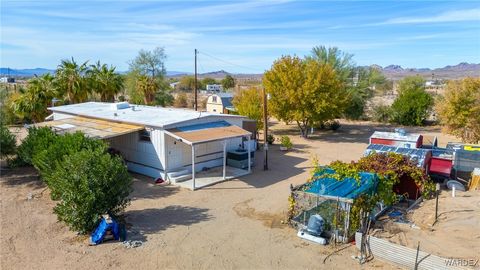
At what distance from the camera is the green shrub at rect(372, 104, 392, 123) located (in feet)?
132

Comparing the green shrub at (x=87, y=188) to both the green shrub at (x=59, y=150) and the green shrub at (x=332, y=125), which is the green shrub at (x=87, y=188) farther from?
the green shrub at (x=332, y=125)

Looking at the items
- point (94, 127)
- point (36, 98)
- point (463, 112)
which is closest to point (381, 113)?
point (463, 112)

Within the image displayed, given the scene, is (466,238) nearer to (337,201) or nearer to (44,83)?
(337,201)

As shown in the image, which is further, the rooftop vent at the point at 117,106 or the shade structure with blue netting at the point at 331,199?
the rooftop vent at the point at 117,106

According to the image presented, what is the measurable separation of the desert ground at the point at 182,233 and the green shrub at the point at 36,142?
1.38 meters

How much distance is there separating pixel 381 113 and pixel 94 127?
32030mm

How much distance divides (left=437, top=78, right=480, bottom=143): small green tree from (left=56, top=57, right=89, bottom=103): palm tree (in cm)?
2740

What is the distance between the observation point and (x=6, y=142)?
61.9 feet

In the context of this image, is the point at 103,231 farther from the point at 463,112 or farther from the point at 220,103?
the point at 220,103

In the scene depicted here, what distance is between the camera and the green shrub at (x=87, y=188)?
10945mm

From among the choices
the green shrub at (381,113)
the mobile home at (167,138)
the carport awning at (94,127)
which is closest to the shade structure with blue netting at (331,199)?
the mobile home at (167,138)

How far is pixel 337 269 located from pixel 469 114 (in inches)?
832

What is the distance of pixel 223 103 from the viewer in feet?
133

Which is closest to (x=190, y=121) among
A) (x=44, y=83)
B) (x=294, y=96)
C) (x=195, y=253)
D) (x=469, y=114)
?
(x=195, y=253)
